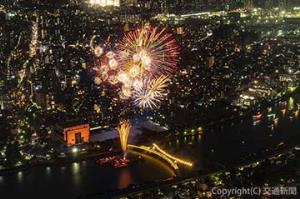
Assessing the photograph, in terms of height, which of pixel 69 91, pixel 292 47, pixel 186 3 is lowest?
pixel 69 91

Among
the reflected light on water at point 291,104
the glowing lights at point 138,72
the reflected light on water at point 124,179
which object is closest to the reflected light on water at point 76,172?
the reflected light on water at point 124,179

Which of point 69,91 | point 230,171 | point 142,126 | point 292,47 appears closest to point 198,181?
point 230,171

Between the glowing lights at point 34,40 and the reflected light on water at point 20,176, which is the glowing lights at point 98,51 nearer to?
the glowing lights at point 34,40

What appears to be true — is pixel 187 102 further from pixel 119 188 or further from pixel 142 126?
pixel 119 188

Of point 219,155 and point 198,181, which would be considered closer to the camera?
point 198,181

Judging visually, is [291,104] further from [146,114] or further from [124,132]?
[124,132]

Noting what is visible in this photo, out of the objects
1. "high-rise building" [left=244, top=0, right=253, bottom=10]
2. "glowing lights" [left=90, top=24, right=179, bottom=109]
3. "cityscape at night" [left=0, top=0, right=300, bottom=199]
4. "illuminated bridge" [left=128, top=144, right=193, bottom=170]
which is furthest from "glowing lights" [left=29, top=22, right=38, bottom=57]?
"high-rise building" [left=244, top=0, right=253, bottom=10]

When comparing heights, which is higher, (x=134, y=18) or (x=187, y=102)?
(x=134, y=18)

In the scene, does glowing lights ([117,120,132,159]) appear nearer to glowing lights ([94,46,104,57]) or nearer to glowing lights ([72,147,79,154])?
glowing lights ([72,147,79,154])

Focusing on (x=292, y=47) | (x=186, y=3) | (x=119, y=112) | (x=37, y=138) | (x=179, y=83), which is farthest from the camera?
(x=186, y=3)
